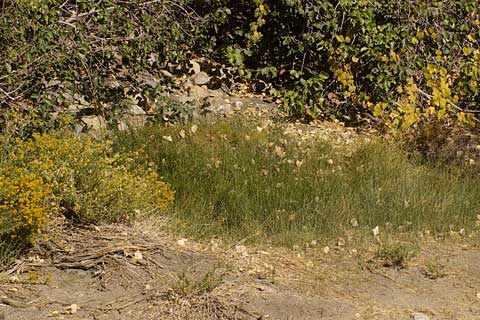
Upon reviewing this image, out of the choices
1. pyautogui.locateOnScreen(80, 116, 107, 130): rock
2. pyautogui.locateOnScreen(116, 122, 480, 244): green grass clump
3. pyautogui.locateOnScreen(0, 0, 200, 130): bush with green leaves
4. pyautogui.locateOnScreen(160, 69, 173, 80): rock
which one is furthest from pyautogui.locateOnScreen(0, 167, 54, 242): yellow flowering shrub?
pyautogui.locateOnScreen(160, 69, 173, 80): rock

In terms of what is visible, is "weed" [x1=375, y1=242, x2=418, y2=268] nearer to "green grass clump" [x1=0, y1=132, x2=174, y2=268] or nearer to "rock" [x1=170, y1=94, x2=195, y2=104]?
"green grass clump" [x1=0, y1=132, x2=174, y2=268]

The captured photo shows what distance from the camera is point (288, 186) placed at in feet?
20.9

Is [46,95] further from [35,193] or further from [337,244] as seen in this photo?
[337,244]

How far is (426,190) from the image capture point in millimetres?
6691

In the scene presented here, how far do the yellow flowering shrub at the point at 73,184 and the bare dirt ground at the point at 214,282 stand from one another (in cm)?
16

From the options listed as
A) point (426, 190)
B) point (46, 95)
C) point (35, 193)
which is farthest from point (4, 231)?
point (426, 190)

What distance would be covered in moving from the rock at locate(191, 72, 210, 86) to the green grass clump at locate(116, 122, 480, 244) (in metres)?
1.48

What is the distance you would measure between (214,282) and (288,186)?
1.70 meters

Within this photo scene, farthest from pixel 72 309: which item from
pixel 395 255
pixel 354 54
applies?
pixel 354 54

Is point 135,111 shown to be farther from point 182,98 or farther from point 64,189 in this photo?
point 64,189

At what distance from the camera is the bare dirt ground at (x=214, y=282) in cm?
473

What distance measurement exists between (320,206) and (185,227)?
1078mm

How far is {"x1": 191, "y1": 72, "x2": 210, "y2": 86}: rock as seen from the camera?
8695 millimetres

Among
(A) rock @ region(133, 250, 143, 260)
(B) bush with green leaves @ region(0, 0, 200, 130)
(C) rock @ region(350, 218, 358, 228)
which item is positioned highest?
(B) bush with green leaves @ region(0, 0, 200, 130)
